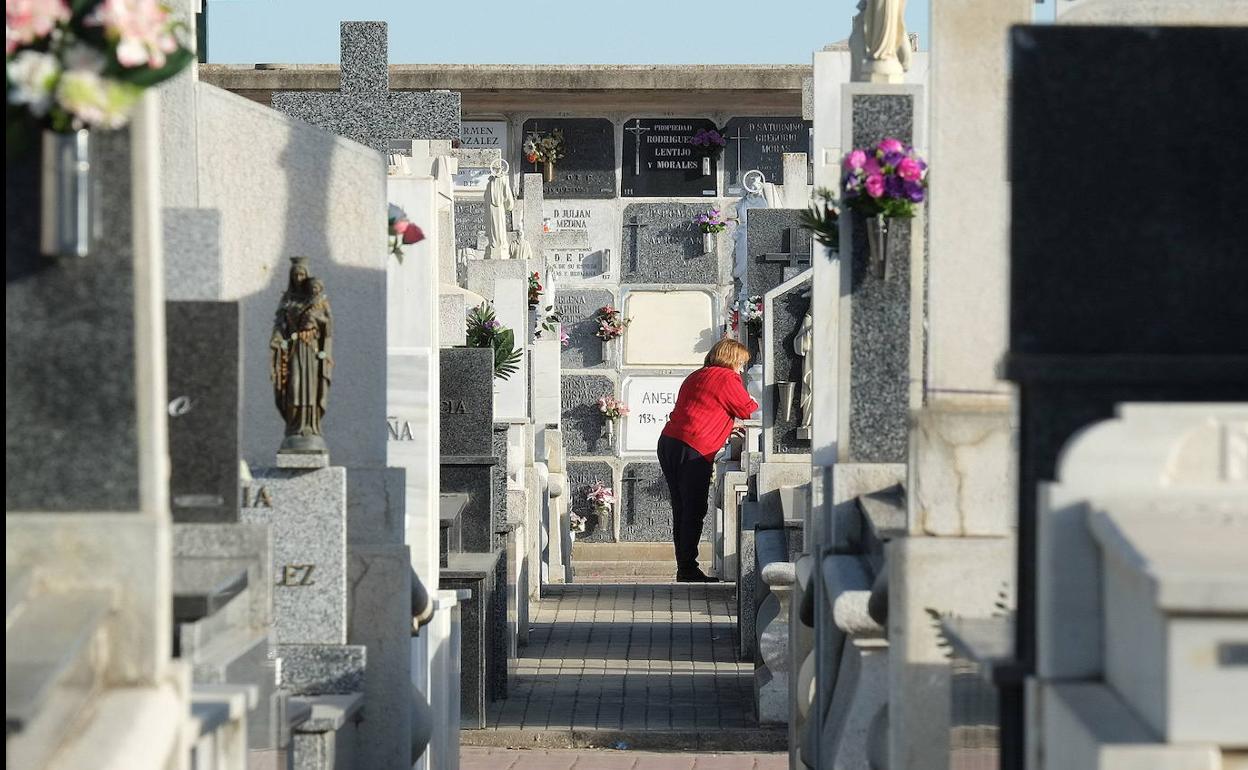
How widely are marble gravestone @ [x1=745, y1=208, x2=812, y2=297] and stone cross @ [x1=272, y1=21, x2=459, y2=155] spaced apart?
4.92 m

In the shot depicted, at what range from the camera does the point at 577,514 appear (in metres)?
22.2

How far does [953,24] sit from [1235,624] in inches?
127

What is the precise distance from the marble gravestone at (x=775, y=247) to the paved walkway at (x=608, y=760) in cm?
653

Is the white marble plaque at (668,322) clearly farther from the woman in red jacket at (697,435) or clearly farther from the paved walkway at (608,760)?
the paved walkway at (608,760)

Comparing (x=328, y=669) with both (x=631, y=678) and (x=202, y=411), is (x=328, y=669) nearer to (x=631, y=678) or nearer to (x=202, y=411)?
(x=202, y=411)

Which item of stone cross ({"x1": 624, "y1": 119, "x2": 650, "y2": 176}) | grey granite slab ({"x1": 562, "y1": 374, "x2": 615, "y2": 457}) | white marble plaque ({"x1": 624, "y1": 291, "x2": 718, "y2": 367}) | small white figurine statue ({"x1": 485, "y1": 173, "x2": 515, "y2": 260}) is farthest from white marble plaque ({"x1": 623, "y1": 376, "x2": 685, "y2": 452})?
small white figurine statue ({"x1": 485, "y1": 173, "x2": 515, "y2": 260})

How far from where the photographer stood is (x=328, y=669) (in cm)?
656

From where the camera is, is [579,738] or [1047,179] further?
[579,738]

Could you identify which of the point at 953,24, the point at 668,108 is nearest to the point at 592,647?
the point at 953,24

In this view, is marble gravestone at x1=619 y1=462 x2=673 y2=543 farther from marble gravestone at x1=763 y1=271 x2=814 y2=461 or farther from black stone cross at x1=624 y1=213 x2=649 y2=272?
marble gravestone at x1=763 y1=271 x2=814 y2=461

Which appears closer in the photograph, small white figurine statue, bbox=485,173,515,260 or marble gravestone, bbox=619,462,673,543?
small white figurine statue, bbox=485,173,515,260

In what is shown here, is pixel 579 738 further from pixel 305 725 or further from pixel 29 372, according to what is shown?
pixel 29 372

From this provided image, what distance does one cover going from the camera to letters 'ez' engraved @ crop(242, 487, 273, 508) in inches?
250

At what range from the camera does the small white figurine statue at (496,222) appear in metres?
13.9
